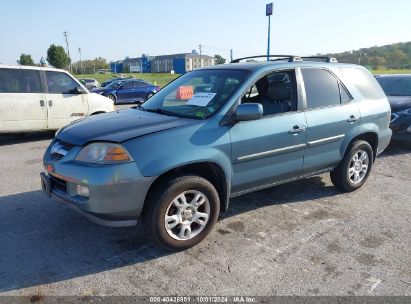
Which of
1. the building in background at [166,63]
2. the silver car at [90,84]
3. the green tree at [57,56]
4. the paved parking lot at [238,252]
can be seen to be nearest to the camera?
the paved parking lot at [238,252]

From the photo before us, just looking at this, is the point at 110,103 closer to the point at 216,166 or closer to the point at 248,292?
the point at 216,166

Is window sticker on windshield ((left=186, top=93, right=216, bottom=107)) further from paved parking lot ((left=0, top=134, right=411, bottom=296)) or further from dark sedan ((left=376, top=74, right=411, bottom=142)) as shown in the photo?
dark sedan ((left=376, top=74, right=411, bottom=142))

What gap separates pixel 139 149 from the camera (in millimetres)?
3164

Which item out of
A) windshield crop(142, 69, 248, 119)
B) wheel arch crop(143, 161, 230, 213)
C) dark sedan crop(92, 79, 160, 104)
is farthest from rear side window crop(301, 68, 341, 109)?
dark sedan crop(92, 79, 160, 104)

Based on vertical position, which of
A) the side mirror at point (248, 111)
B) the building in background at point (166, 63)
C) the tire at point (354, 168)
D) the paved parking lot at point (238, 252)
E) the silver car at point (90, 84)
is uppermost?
the building in background at point (166, 63)

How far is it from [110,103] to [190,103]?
239 inches

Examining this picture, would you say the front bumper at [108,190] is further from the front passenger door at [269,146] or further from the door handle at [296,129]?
the door handle at [296,129]

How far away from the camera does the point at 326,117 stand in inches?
175

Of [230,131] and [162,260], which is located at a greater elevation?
[230,131]

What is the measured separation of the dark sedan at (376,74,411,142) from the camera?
7.59 metres

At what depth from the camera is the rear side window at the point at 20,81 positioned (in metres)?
8.00

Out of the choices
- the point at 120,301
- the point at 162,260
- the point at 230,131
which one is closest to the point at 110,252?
the point at 162,260

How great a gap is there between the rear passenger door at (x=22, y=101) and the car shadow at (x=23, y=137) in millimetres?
565

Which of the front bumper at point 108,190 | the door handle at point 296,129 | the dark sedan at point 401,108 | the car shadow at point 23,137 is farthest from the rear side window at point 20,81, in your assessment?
the dark sedan at point 401,108
